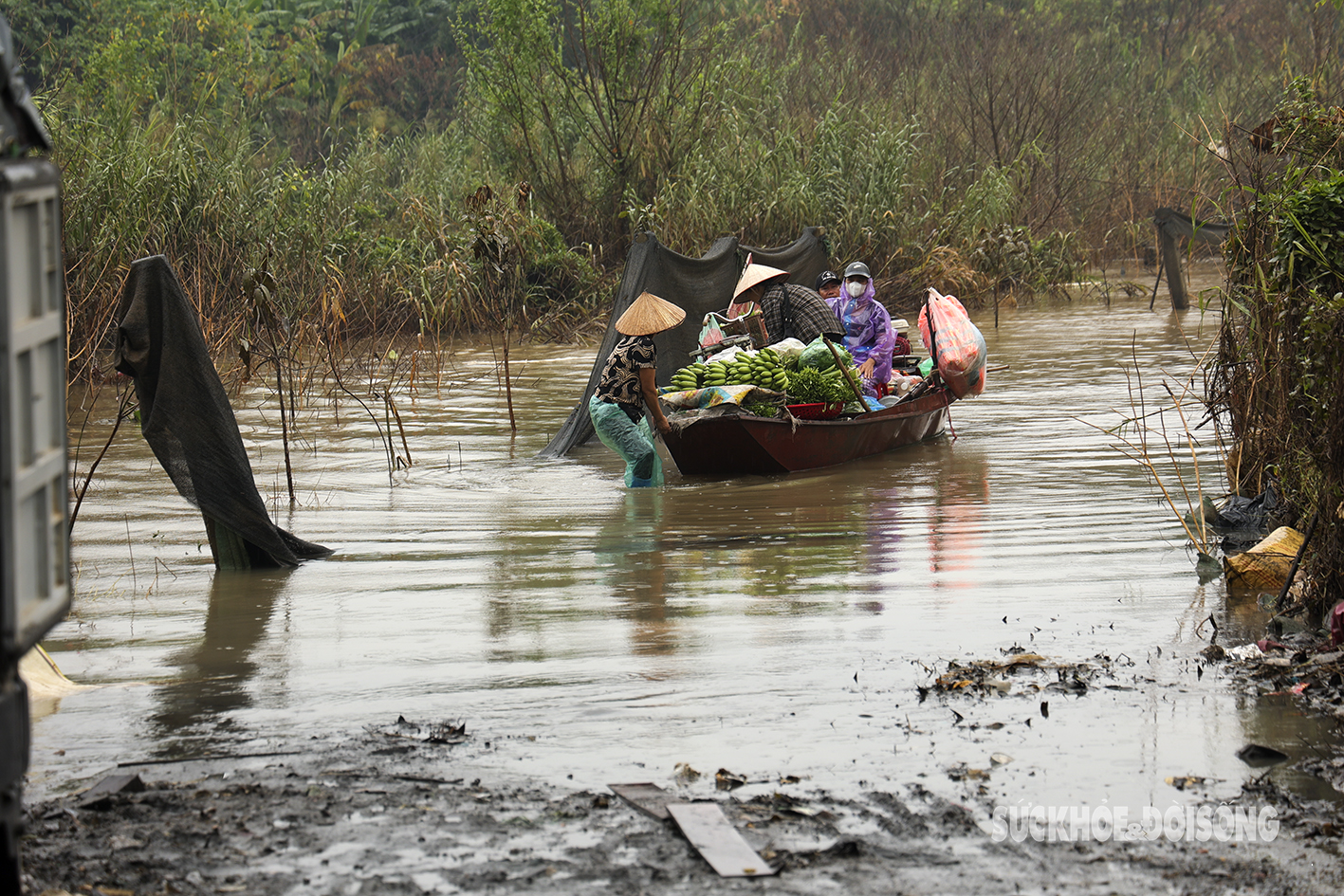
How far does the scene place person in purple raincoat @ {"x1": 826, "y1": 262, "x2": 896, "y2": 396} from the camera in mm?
11062

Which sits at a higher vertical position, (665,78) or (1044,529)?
(665,78)

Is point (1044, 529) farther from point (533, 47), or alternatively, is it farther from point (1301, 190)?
point (533, 47)

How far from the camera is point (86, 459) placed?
10.3m

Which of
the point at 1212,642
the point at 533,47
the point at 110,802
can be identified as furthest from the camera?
the point at 533,47

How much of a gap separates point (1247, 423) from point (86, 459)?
8196 millimetres

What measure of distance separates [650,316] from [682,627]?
3.91 metres

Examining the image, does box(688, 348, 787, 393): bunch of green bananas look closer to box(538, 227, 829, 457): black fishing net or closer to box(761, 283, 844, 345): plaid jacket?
box(761, 283, 844, 345): plaid jacket

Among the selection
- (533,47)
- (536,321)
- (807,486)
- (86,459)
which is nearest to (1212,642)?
(807,486)

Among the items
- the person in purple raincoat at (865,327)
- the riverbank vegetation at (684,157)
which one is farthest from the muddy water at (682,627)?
the person in purple raincoat at (865,327)

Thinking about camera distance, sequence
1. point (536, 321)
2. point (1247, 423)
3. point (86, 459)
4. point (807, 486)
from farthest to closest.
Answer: point (536, 321) < point (86, 459) < point (807, 486) < point (1247, 423)

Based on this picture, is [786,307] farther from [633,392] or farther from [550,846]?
[550,846]

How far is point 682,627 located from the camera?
5.46 meters

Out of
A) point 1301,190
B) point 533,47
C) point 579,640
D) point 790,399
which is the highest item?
point 533,47

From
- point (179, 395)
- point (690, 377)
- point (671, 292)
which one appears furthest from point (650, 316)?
point (179, 395)
